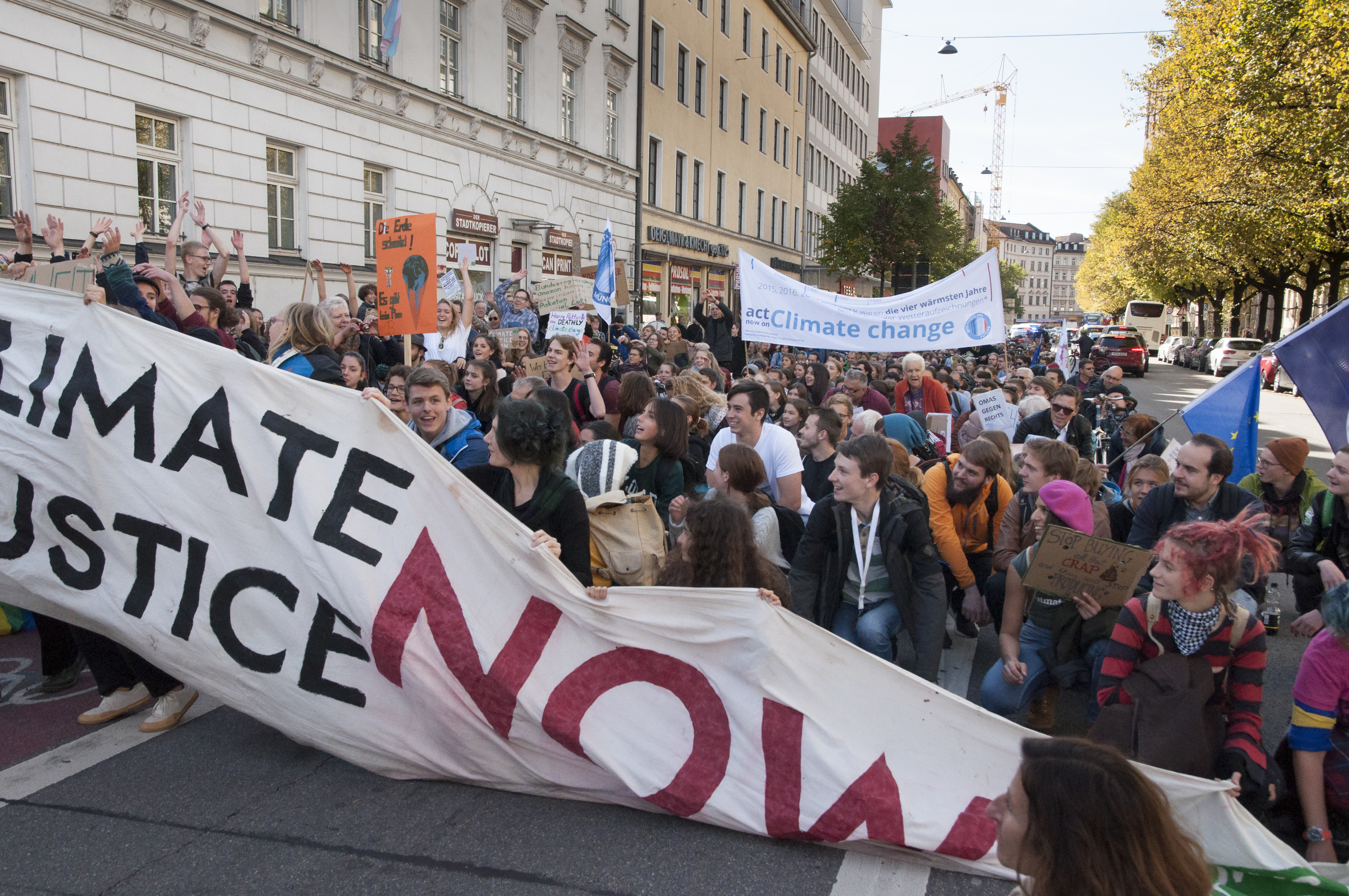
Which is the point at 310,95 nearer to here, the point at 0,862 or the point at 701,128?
the point at 0,862

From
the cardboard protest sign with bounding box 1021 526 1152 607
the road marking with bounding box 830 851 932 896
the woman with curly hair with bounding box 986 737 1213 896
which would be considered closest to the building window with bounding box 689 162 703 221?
the cardboard protest sign with bounding box 1021 526 1152 607

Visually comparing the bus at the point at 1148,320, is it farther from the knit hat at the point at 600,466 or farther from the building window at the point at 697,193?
the knit hat at the point at 600,466

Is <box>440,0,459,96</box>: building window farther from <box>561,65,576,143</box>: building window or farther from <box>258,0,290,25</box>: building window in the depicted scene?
<box>561,65,576,143</box>: building window

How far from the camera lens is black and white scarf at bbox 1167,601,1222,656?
347cm

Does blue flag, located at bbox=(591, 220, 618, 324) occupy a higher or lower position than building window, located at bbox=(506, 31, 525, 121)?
lower

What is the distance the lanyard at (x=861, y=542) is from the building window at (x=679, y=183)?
97.8 feet

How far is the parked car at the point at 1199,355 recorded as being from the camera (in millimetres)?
46000

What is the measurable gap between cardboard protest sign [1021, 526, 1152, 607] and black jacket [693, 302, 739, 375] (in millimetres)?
11291

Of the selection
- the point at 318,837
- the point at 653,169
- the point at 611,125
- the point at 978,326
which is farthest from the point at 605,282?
the point at 653,169

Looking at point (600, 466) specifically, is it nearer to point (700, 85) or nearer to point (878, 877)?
point (878, 877)

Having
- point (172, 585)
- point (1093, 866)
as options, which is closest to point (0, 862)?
point (172, 585)

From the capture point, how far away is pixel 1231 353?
128 ft

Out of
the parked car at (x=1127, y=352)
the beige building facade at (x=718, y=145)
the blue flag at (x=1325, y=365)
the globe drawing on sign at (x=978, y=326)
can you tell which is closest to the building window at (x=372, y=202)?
the beige building facade at (x=718, y=145)

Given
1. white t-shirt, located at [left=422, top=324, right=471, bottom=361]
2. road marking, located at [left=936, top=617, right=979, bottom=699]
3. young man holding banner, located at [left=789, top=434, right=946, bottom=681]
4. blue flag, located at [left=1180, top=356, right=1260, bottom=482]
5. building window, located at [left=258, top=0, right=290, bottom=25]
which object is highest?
building window, located at [left=258, top=0, right=290, bottom=25]
